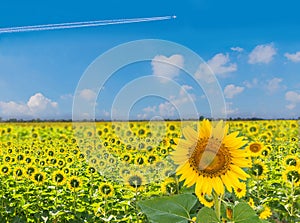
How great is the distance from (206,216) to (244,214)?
0.08 m

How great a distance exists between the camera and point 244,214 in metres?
0.82

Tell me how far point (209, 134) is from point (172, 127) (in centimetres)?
370

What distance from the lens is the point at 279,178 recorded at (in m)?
3.42

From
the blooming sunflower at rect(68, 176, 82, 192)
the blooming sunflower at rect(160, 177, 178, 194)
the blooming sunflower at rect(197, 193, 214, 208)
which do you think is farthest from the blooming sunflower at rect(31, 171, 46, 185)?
the blooming sunflower at rect(197, 193, 214, 208)

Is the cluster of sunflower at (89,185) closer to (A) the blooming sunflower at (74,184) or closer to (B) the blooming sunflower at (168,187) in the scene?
(A) the blooming sunflower at (74,184)

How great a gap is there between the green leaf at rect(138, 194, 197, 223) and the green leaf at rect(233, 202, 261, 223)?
0.08m

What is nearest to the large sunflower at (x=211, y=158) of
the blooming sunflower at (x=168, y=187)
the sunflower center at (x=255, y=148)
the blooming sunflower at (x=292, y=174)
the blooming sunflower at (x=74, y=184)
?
the blooming sunflower at (x=168, y=187)

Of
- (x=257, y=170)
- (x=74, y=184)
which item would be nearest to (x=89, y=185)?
(x=74, y=184)

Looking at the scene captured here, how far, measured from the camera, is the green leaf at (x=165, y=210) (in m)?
0.82

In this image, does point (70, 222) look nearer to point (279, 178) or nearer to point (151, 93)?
point (151, 93)

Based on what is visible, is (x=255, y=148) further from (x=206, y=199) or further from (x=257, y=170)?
(x=206, y=199)

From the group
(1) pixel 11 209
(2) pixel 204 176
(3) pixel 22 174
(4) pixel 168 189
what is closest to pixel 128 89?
(4) pixel 168 189

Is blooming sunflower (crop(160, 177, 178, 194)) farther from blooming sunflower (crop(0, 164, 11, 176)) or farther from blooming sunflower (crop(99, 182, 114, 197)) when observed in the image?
blooming sunflower (crop(0, 164, 11, 176))

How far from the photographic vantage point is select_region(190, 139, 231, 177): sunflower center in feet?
2.82
